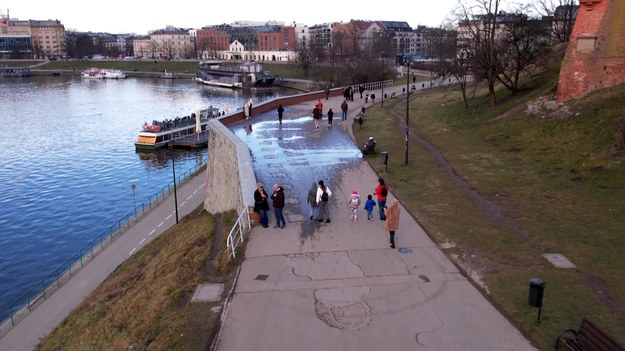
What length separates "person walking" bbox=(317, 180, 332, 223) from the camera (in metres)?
14.2

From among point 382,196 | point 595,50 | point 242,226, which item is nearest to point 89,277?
point 242,226

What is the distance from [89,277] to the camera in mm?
23016

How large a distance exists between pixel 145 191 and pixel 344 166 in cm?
2255

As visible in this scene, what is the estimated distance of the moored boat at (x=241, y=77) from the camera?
112 metres

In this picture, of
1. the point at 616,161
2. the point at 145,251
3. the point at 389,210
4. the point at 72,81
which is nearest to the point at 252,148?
the point at 145,251

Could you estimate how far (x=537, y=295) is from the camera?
943 cm

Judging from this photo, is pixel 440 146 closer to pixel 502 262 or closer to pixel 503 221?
pixel 503 221

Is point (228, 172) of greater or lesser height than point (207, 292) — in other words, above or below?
above

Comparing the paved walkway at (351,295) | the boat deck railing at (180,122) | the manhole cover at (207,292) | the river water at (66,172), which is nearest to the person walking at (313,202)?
the paved walkway at (351,295)

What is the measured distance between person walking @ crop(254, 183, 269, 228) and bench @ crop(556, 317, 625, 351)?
7.74m

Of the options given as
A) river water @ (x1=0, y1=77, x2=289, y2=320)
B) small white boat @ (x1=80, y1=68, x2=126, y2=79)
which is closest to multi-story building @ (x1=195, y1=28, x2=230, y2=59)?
small white boat @ (x1=80, y1=68, x2=126, y2=79)

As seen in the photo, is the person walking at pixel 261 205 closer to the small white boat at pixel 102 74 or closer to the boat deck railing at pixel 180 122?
the boat deck railing at pixel 180 122

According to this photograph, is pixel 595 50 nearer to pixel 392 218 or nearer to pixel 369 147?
pixel 369 147

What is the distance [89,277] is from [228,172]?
8.14m
